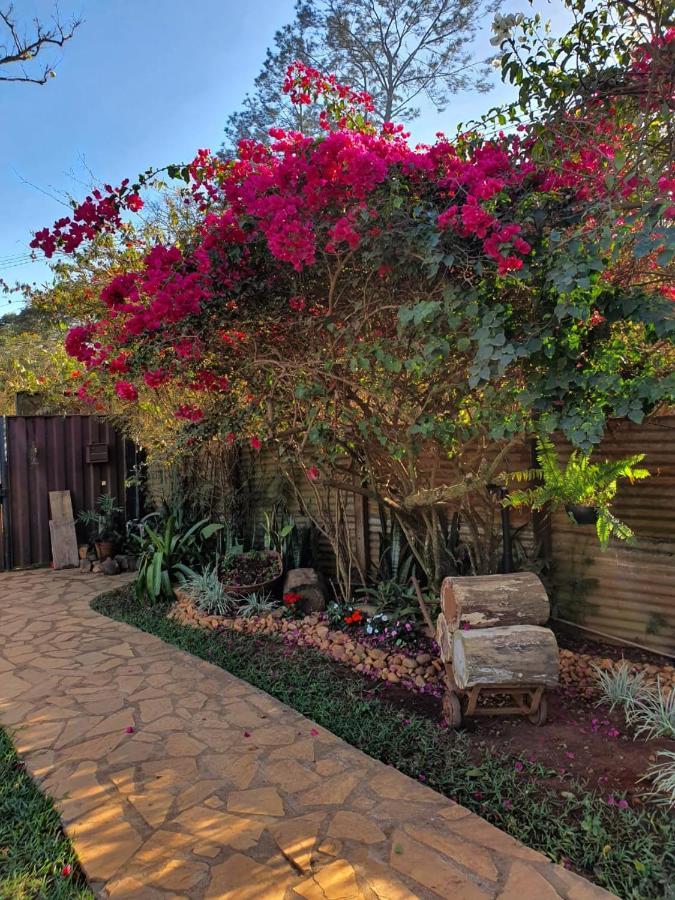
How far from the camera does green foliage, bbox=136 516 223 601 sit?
16.8ft

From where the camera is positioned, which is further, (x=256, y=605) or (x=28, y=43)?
(x=256, y=605)

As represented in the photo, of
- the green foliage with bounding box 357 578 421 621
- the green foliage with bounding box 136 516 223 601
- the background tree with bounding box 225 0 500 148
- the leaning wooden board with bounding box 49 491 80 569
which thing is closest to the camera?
the green foliage with bounding box 357 578 421 621

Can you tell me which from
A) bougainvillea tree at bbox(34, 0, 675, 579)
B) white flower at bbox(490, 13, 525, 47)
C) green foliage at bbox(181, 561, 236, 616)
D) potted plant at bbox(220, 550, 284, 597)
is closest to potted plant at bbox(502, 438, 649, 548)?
bougainvillea tree at bbox(34, 0, 675, 579)

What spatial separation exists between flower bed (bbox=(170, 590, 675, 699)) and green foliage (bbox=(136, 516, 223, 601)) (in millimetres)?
731

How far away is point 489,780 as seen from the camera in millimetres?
2264

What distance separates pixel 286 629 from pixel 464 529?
145 cm

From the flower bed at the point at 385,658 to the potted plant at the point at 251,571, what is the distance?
0.33 m

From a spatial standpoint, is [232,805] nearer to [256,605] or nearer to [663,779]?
[663,779]

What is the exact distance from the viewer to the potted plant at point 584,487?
2.91 metres

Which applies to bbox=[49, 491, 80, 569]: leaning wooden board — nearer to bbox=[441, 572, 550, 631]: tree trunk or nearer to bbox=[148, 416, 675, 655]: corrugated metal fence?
bbox=[148, 416, 675, 655]: corrugated metal fence

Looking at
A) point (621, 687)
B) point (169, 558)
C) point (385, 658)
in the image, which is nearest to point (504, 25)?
point (621, 687)

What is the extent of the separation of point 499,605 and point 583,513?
0.76 meters

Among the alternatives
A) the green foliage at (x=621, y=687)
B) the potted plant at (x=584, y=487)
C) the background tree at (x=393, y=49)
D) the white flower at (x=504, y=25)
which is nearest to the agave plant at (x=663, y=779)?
the green foliage at (x=621, y=687)

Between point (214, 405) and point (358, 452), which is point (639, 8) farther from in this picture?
point (214, 405)
